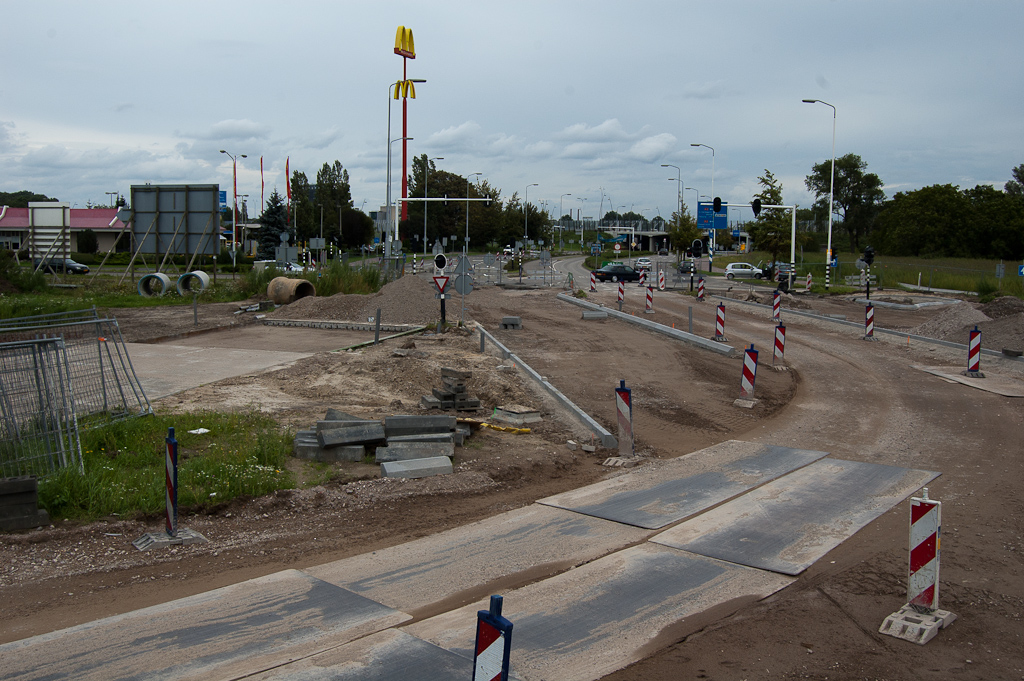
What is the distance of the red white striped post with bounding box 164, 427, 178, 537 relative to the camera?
307 inches

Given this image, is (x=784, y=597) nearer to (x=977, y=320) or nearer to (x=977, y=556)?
(x=977, y=556)

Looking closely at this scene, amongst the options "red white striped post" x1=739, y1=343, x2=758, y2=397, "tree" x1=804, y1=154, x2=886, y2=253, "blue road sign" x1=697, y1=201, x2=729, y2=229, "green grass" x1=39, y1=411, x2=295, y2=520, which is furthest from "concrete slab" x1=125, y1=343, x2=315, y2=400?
"tree" x1=804, y1=154, x2=886, y2=253

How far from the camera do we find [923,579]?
6121 mm

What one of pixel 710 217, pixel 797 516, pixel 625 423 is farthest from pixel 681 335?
pixel 710 217

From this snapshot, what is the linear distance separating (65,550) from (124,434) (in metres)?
3.57

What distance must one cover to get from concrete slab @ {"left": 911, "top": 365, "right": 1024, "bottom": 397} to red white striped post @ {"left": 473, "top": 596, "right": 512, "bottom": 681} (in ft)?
55.6

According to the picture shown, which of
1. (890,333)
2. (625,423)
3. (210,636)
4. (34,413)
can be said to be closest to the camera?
(210,636)

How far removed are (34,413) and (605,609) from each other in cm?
704

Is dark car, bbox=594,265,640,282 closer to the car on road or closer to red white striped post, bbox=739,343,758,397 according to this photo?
the car on road

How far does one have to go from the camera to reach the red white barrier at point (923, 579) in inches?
238

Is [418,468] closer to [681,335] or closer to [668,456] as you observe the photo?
[668,456]

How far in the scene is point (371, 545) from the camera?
7852 millimetres

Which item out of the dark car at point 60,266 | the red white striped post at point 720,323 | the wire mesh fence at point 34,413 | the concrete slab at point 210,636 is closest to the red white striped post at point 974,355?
the red white striped post at point 720,323

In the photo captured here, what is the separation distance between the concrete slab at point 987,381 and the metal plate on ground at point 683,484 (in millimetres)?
8057
